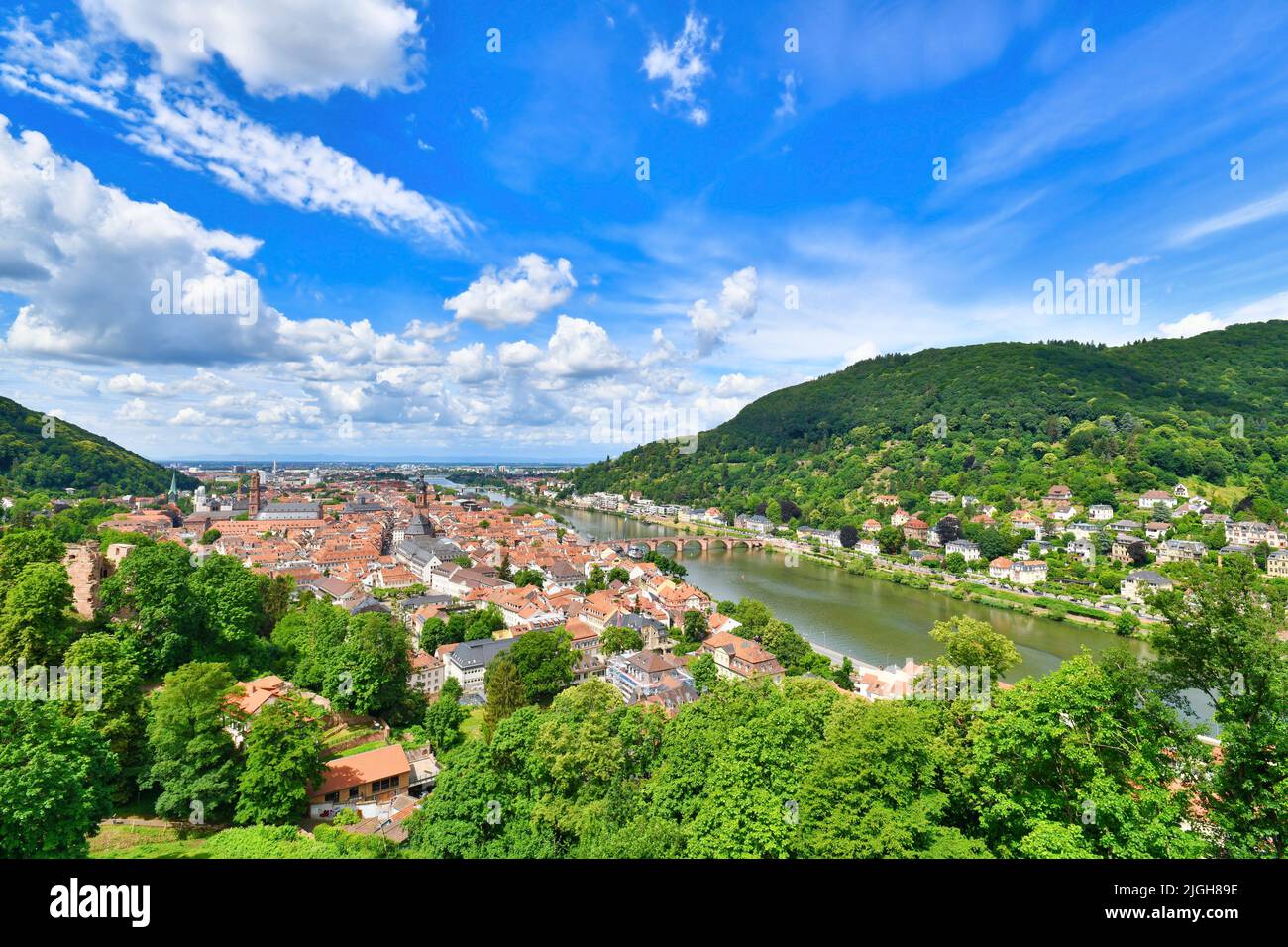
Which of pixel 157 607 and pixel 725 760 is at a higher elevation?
pixel 157 607

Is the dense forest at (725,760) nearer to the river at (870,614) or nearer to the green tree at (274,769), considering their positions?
the green tree at (274,769)

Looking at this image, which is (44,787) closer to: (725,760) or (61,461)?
(725,760)

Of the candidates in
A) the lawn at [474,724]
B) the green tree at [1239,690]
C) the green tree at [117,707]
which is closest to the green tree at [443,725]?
the lawn at [474,724]

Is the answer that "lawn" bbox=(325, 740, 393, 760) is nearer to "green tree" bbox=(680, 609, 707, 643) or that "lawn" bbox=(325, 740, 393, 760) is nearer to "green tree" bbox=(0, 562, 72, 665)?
"green tree" bbox=(0, 562, 72, 665)

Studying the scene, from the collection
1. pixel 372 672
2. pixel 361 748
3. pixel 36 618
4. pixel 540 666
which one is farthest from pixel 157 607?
pixel 540 666

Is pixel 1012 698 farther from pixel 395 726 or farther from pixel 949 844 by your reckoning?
pixel 395 726

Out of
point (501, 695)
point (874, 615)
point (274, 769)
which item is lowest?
point (874, 615)
